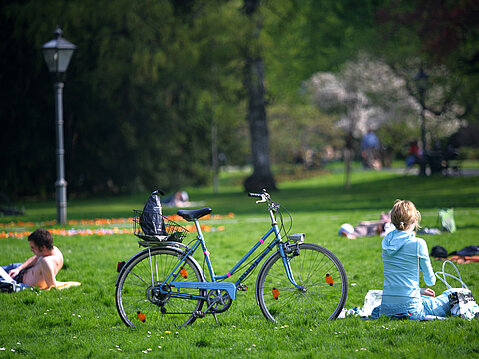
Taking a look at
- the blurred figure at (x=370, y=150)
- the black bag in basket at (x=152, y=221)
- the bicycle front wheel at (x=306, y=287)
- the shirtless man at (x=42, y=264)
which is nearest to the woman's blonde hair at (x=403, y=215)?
the bicycle front wheel at (x=306, y=287)

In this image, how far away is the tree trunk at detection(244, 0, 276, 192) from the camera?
27.3 m

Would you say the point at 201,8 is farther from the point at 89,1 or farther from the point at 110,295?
the point at 110,295

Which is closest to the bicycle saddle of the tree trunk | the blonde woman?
the blonde woman

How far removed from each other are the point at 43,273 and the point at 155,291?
2469mm

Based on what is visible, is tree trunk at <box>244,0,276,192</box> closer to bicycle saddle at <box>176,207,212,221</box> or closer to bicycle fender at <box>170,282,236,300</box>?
bicycle saddle at <box>176,207,212,221</box>

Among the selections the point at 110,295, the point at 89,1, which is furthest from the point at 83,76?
the point at 110,295

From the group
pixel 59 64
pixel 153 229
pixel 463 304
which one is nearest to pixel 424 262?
pixel 463 304

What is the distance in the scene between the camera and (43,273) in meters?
8.03

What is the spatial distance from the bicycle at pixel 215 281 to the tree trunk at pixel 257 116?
68.3 ft

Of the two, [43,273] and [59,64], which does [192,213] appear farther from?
[59,64]

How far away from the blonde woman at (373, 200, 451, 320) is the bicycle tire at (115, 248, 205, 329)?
1.84m

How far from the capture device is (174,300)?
6457 mm

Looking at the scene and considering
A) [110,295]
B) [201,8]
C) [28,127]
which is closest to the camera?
[110,295]

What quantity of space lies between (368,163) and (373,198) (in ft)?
62.2
